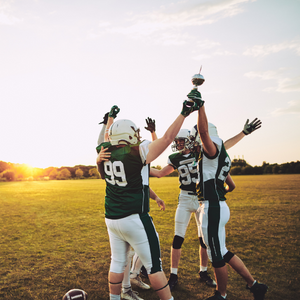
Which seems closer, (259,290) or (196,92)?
(196,92)

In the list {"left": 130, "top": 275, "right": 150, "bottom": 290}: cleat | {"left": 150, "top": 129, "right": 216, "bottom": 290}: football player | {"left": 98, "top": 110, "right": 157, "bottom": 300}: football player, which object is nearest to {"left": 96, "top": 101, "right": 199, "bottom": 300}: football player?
{"left": 98, "top": 110, "right": 157, "bottom": 300}: football player

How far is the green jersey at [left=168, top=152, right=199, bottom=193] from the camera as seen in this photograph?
4789 millimetres

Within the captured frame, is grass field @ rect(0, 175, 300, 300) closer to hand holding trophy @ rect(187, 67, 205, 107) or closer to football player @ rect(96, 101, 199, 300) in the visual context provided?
football player @ rect(96, 101, 199, 300)

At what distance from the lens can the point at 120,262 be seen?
3311mm

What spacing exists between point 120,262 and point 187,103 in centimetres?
218

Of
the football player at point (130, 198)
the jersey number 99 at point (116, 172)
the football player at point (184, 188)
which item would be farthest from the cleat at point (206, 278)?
the jersey number 99 at point (116, 172)

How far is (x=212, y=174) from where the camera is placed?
383 centimetres

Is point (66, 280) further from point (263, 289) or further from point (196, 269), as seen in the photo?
point (263, 289)

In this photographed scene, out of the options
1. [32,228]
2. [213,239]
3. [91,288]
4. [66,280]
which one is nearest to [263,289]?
[213,239]

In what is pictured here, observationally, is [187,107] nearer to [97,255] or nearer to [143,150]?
[143,150]

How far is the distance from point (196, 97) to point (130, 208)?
1.58 meters

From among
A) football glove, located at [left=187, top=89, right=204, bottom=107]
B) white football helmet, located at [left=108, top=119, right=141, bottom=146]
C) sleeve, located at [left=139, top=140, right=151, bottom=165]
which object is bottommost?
sleeve, located at [left=139, top=140, right=151, bottom=165]

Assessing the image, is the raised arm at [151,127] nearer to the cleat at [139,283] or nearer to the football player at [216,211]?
the football player at [216,211]

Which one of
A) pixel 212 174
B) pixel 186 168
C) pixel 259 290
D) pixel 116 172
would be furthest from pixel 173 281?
pixel 116 172
